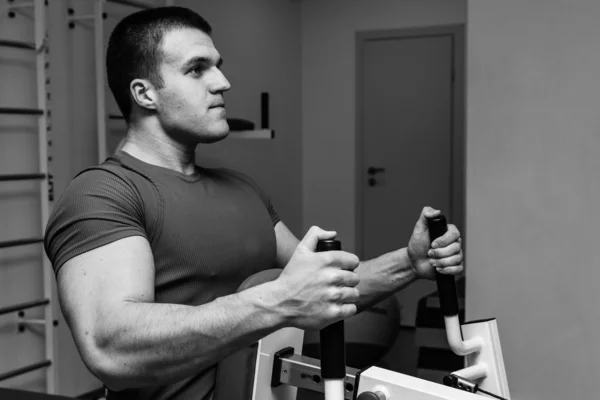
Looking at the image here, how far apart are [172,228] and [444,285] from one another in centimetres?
52

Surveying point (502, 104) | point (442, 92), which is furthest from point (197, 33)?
point (442, 92)

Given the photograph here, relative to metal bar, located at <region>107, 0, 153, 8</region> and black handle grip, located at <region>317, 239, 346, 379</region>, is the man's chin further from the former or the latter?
metal bar, located at <region>107, 0, 153, 8</region>

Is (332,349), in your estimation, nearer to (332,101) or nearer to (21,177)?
(21,177)

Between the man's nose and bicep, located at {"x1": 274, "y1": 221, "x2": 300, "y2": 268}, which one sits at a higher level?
the man's nose

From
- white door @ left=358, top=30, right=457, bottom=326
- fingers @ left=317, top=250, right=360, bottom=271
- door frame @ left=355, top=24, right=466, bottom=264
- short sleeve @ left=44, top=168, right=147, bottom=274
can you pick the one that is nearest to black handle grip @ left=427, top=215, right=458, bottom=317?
fingers @ left=317, top=250, right=360, bottom=271

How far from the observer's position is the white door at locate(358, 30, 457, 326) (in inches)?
191

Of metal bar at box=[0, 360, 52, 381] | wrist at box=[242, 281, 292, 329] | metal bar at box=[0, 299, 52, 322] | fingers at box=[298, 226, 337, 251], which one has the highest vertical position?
fingers at box=[298, 226, 337, 251]

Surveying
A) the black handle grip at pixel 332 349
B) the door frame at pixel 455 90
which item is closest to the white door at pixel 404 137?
the door frame at pixel 455 90

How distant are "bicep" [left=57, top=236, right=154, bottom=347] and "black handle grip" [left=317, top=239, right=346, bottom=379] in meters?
0.33

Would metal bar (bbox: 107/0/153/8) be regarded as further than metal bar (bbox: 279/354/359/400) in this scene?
Yes

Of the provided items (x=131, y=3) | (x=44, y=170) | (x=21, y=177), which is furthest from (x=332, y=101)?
(x=21, y=177)

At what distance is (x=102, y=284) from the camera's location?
106cm

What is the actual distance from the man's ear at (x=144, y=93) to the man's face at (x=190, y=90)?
0.02 meters

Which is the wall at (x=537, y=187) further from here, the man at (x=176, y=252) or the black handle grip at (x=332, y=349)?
the black handle grip at (x=332, y=349)
